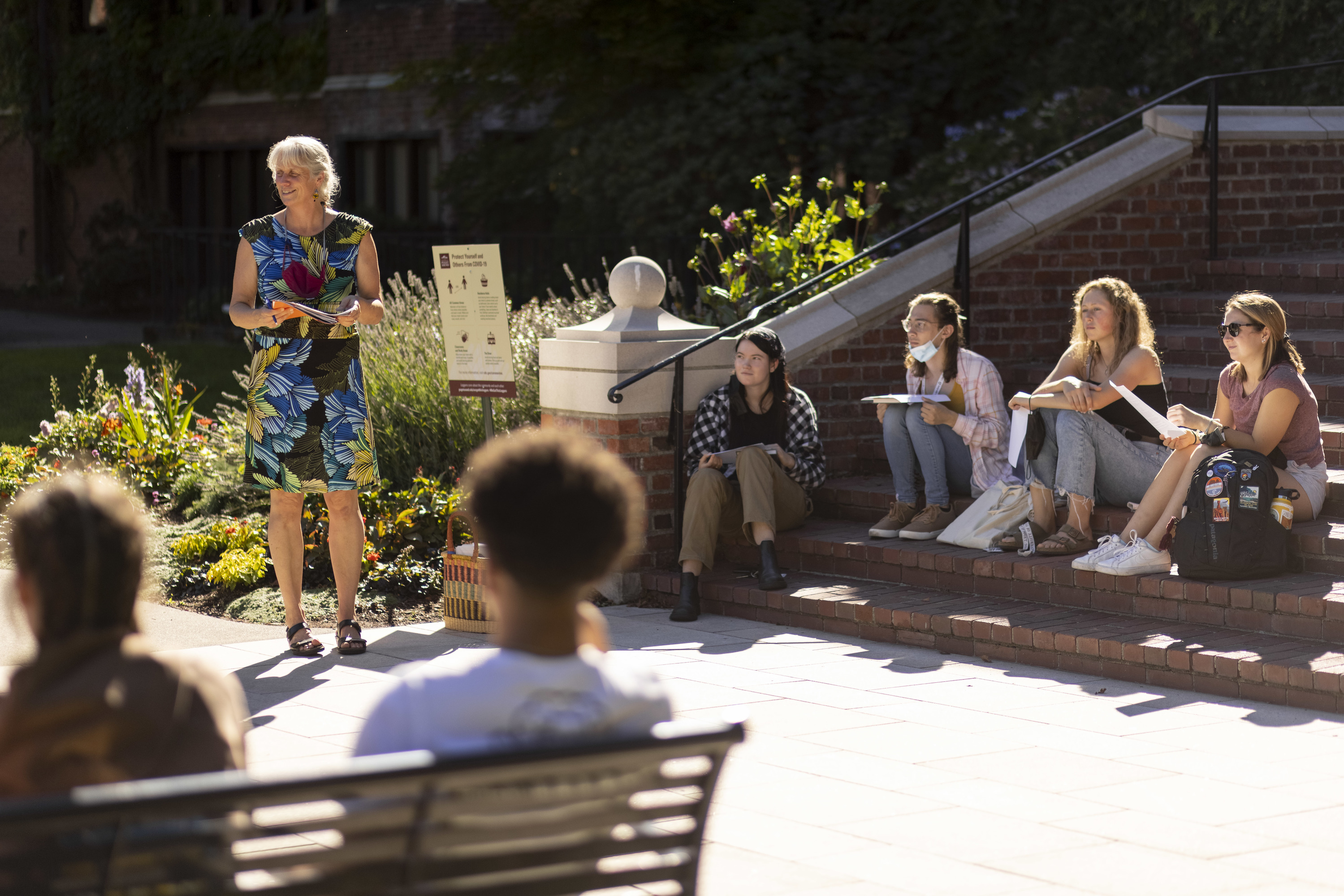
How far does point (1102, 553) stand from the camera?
22.1 feet

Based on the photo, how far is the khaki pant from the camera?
758 cm

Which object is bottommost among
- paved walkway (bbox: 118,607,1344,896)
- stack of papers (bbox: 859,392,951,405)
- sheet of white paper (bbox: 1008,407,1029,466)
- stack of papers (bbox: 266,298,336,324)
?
paved walkway (bbox: 118,607,1344,896)

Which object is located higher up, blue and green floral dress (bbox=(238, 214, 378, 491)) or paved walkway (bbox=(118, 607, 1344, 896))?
blue and green floral dress (bbox=(238, 214, 378, 491))

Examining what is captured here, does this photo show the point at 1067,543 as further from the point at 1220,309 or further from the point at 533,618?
the point at 533,618

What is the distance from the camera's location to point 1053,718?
18.4 ft

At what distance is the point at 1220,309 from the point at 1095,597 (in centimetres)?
339

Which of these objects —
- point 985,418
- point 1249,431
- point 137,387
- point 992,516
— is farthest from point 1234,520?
point 137,387

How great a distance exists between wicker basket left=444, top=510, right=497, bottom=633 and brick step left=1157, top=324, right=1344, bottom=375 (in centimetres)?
426

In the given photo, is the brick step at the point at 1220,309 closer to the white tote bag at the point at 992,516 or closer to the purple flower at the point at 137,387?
the white tote bag at the point at 992,516

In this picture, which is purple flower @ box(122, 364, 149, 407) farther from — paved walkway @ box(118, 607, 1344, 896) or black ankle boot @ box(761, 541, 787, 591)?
black ankle boot @ box(761, 541, 787, 591)

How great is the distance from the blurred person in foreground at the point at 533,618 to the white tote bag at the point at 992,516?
5195mm

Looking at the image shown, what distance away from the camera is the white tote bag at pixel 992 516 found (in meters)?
7.43

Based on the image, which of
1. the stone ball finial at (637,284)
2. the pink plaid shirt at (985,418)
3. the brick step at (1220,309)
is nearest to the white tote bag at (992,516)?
the pink plaid shirt at (985,418)

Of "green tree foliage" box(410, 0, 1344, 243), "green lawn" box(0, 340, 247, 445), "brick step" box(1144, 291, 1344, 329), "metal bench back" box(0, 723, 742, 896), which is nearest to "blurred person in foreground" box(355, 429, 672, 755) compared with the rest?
"metal bench back" box(0, 723, 742, 896)
